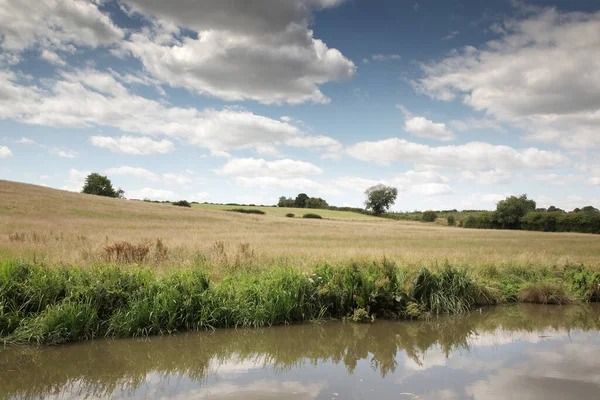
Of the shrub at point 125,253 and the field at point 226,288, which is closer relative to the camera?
the field at point 226,288

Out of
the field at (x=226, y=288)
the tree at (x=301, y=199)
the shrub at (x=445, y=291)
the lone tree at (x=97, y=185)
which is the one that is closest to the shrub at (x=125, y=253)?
the field at (x=226, y=288)

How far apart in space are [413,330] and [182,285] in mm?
5721

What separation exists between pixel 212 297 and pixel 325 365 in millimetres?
3473

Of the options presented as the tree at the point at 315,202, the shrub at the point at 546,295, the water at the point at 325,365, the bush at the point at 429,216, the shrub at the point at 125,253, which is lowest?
the water at the point at 325,365

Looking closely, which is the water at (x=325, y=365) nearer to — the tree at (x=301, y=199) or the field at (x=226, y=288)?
the field at (x=226, y=288)

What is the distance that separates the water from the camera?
246 inches

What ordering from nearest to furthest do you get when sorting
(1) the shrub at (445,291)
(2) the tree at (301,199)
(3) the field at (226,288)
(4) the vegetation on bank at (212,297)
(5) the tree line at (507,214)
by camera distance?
(4) the vegetation on bank at (212,297)
(3) the field at (226,288)
(1) the shrub at (445,291)
(5) the tree line at (507,214)
(2) the tree at (301,199)

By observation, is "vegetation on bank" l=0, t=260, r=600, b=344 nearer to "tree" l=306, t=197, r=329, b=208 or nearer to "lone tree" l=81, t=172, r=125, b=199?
"lone tree" l=81, t=172, r=125, b=199

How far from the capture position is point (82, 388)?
6.33 metres

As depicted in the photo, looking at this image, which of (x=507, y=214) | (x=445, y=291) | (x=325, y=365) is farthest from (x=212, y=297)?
(x=507, y=214)

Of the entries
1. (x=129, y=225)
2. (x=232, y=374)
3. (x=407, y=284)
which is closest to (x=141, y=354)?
(x=232, y=374)

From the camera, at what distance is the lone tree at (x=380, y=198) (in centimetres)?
12075

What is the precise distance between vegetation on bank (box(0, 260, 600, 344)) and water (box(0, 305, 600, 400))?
481 mm

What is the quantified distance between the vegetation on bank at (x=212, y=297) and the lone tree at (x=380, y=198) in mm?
108814
